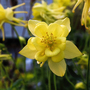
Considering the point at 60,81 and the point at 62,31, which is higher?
the point at 62,31

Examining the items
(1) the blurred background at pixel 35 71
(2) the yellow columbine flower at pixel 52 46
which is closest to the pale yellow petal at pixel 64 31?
(2) the yellow columbine flower at pixel 52 46

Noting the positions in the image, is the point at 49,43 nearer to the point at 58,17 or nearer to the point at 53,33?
the point at 53,33

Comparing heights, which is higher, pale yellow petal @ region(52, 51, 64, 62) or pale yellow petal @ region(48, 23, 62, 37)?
pale yellow petal @ region(48, 23, 62, 37)

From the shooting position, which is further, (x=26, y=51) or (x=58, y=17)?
(x=58, y=17)

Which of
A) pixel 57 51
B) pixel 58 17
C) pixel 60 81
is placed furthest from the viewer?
pixel 60 81

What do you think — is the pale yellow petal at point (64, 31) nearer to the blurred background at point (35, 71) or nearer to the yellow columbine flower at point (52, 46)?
the yellow columbine flower at point (52, 46)

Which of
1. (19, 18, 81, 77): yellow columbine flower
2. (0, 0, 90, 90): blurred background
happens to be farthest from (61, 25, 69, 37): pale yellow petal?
(0, 0, 90, 90): blurred background

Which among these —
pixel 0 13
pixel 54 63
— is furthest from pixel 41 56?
pixel 0 13

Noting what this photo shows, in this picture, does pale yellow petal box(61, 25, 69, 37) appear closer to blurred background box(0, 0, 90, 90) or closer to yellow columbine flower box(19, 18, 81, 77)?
yellow columbine flower box(19, 18, 81, 77)
